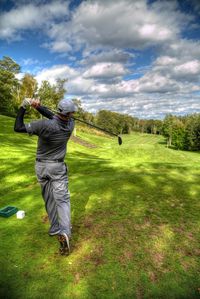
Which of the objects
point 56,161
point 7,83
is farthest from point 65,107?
point 7,83

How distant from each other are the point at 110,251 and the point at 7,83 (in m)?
88.9

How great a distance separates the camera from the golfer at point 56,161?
6336 mm

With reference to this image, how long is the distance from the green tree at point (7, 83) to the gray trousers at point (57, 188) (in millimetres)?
78117

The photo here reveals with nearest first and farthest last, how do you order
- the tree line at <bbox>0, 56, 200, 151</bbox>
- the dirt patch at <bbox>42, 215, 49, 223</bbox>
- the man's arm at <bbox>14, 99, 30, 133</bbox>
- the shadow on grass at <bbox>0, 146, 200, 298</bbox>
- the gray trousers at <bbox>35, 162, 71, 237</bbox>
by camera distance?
the shadow on grass at <bbox>0, 146, 200, 298</bbox> → the man's arm at <bbox>14, 99, 30, 133</bbox> → the gray trousers at <bbox>35, 162, 71, 237</bbox> → the dirt patch at <bbox>42, 215, 49, 223</bbox> → the tree line at <bbox>0, 56, 200, 151</bbox>

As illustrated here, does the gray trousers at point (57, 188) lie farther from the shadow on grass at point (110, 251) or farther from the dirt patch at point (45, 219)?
the dirt patch at point (45, 219)

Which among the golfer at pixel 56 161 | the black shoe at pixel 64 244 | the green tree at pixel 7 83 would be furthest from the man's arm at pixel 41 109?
the green tree at pixel 7 83

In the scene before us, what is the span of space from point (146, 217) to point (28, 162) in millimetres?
15618

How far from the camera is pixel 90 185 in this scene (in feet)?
40.3

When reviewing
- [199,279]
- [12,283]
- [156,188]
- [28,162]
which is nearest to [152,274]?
[199,279]

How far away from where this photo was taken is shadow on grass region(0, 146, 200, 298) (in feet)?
17.8

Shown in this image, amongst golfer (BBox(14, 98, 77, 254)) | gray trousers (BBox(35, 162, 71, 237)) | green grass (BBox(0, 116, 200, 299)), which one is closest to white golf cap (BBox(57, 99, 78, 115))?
golfer (BBox(14, 98, 77, 254))

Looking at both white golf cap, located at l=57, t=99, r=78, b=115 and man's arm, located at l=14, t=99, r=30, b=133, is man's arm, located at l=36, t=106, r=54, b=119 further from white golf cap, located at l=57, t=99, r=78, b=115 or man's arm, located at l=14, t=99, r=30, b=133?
white golf cap, located at l=57, t=99, r=78, b=115

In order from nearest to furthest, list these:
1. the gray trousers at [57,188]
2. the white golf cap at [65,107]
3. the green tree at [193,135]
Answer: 1. the white golf cap at [65,107]
2. the gray trousers at [57,188]
3. the green tree at [193,135]

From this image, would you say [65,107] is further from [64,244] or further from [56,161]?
[64,244]
